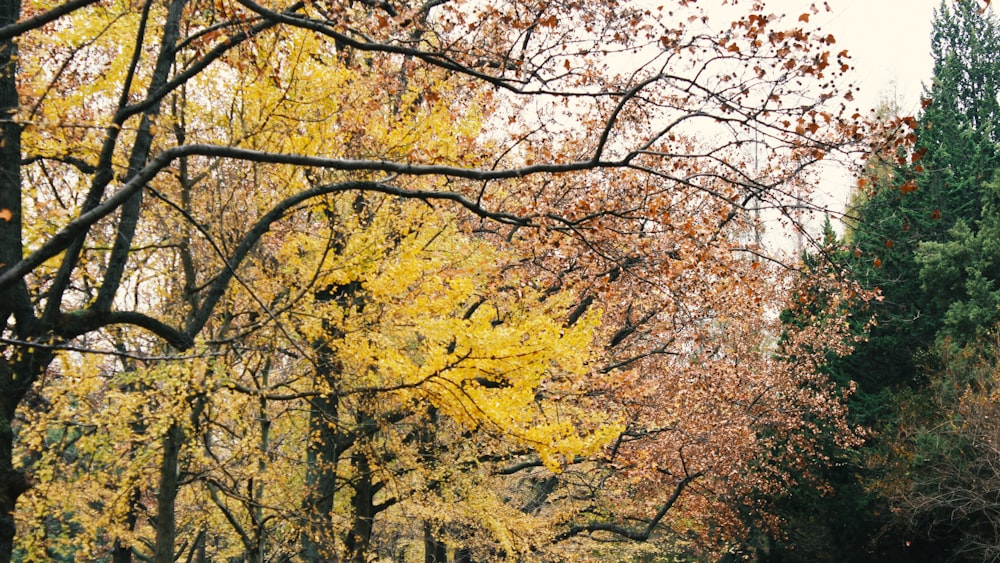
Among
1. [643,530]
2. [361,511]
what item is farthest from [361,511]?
[643,530]

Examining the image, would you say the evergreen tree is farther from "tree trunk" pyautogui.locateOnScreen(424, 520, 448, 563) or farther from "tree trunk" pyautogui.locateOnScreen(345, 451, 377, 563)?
"tree trunk" pyautogui.locateOnScreen(345, 451, 377, 563)

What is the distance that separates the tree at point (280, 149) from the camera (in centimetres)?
433

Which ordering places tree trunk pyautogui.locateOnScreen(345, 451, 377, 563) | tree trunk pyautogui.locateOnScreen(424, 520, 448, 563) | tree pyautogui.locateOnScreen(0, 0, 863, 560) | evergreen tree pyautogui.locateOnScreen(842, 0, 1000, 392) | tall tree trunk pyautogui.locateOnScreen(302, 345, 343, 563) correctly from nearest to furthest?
tree pyautogui.locateOnScreen(0, 0, 863, 560), tall tree trunk pyautogui.locateOnScreen(302, 345, 343, 563), tree trunk pyautogui.locateOnScreen(345, 451, 377, 563), tree trunk pyautogui.locateOnScreen(424, 520, 448, 563), evergreen tree pyautogui.locateOnScreen(842, 0, 1000, 392)

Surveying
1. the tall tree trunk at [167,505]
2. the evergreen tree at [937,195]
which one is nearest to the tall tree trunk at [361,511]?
the tall tree trunk at [167,505]

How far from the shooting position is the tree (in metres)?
4.33

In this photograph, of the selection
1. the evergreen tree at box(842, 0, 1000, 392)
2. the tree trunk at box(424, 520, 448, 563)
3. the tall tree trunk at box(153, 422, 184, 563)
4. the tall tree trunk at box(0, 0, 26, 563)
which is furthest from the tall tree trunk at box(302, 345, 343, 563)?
the evergreen tree at box(842, 0, 1000, 392)

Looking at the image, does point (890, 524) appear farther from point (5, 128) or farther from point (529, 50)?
point (5, 128)

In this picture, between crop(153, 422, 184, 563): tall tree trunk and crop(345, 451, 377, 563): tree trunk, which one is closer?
crop(153, 422, 184, 563): tall tree trunk

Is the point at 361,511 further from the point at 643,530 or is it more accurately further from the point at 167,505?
the point at 643,530

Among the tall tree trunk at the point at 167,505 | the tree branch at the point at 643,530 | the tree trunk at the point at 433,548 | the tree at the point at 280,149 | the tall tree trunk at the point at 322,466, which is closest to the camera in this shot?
the tree at the point at 280,149

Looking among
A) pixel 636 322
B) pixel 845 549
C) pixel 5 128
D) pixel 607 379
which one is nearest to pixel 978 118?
pixel 845 549

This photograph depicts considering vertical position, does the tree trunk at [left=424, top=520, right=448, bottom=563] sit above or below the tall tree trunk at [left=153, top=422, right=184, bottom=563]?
above

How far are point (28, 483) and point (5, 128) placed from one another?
227 cm

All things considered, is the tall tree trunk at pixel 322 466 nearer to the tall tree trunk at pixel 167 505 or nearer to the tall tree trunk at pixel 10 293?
the tall tree trunk at pixel 167 505
